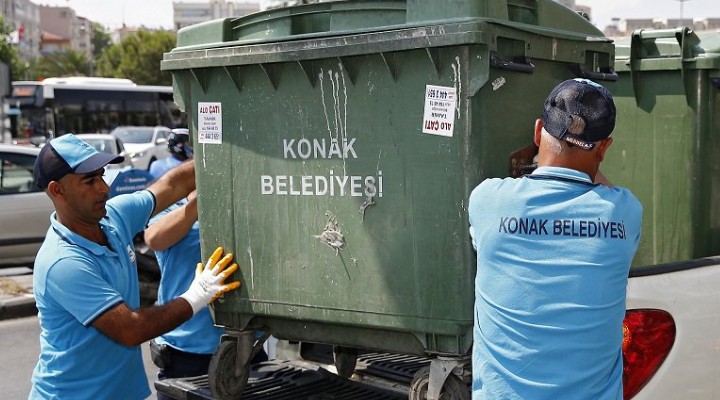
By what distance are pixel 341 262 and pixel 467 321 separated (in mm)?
519

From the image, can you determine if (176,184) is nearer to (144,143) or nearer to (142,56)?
(144,143)

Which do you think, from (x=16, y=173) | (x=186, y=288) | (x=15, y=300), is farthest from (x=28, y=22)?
(x=186, y=288)

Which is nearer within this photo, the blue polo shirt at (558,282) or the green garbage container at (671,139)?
the blue polo shirt at (558,282)

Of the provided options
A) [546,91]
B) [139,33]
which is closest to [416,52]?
[546,91]

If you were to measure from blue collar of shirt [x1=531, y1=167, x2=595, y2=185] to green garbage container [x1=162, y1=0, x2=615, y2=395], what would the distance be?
0.54 metres

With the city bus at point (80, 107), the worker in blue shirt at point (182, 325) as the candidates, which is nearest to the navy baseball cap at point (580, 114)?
the worker in blue shirt at point (182, 325)

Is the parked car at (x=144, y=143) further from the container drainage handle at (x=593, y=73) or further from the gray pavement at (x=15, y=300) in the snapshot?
the container drainage handle at (x=593, y=73)

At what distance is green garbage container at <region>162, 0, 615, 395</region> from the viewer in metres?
2.86

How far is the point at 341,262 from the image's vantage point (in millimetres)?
3133

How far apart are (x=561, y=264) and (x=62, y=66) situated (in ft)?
234

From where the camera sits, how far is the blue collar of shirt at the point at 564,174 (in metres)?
2.28

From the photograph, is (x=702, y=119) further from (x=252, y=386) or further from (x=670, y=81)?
(x=252, y=386)

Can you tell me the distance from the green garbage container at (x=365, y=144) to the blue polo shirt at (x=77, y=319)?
→ 0.48 m

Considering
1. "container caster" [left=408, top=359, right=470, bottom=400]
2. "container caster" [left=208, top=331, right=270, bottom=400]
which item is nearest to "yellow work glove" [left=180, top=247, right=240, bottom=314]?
"container caster" [left=208, top=331, right=270, bottom=400]
